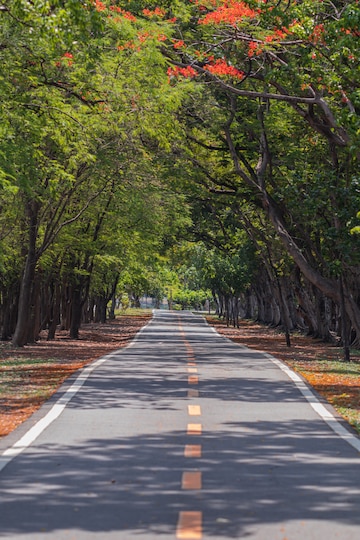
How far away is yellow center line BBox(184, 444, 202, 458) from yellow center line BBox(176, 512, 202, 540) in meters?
2.97

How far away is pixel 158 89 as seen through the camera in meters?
25.0

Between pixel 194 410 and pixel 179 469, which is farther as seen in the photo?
pixel 194 410

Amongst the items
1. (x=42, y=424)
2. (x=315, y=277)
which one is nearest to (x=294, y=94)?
(x=315, y=277)

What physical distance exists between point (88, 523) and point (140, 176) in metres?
25.3

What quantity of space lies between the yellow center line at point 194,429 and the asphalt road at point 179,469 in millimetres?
25

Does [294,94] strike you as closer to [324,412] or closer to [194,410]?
[324,412]

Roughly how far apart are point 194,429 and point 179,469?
10.1ft

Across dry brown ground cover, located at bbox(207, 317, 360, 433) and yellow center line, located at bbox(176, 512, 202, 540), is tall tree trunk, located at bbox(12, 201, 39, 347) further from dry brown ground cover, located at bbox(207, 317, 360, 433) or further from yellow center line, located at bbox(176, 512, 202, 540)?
yellow center line, located at bbox(176, 512, 202, 540)

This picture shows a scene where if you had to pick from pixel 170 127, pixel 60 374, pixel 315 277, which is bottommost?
pixel 60 374

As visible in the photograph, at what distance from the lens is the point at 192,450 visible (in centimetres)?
1109

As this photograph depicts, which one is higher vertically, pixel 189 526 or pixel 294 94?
pixel 294 94

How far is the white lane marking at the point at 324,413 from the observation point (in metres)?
12.2

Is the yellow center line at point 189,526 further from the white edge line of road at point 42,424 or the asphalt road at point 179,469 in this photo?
the white edge line of road at point 42,424

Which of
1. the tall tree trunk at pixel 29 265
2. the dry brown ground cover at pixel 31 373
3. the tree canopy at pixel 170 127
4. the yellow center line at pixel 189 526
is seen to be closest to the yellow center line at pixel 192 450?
the dry brown ground cover at pixel 31 373
